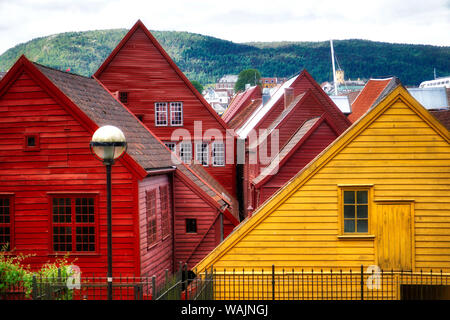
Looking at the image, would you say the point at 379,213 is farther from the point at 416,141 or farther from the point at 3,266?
the point at 3,266

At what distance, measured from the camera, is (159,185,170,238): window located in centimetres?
2142

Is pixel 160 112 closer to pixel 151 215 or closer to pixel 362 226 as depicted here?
pixel 151 215

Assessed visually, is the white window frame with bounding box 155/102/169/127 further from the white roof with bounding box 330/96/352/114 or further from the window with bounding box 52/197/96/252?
the white roof with bounding box 330/96/352/114

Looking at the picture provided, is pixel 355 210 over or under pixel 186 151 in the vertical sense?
under

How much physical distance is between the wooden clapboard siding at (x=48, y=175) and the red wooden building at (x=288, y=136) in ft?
34.8

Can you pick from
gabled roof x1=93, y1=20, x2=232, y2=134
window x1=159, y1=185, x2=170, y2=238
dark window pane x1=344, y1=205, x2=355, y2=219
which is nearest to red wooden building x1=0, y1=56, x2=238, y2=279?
window x1=159, y1=185, x2=170, y2=238

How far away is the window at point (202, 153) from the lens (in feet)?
119

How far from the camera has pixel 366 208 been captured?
16375mm

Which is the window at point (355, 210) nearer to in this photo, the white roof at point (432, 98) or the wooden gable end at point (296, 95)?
the wooden gable end at point (296, 95)

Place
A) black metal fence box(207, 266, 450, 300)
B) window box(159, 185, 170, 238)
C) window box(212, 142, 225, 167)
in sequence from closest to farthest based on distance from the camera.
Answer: black metal fence box(207, 266, 450, 300)
window box(159, 185, 170, 238)
window box(212, 142, 225, 167)

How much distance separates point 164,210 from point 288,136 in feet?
43.5

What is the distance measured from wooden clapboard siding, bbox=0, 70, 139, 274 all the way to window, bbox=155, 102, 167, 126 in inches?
690

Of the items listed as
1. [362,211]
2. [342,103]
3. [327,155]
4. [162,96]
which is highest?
[342,103]

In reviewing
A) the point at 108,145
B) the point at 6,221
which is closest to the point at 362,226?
the point at 108,145
